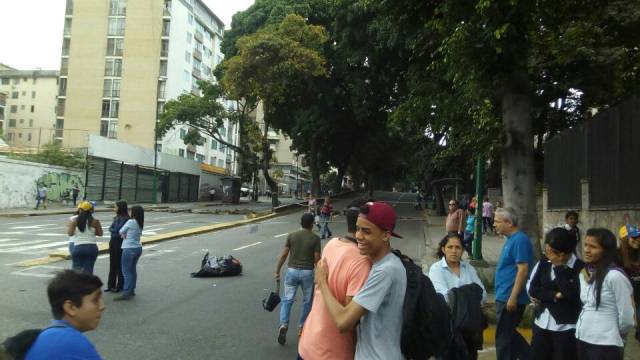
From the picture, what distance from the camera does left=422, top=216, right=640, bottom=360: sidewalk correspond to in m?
6.43

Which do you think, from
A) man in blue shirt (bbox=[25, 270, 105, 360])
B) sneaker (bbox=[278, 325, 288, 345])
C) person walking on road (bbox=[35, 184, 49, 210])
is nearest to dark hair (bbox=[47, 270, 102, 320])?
man in blue shirt (bbox=[25, 270, 105, 360])

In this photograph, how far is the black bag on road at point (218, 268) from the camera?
1127 cm

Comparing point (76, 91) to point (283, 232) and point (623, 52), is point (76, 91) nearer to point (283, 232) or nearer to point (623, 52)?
point (283, 232)

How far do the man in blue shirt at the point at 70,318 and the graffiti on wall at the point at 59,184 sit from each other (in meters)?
34.5

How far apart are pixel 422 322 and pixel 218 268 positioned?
29.9 ft

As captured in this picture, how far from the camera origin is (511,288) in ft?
17.9

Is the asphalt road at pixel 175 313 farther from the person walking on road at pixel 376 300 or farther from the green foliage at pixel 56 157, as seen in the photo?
the green foliage at pixel 56 157

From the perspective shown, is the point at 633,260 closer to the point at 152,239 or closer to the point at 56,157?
the point at 152,239

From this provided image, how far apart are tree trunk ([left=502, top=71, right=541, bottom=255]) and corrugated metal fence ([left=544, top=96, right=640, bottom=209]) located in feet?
8.75

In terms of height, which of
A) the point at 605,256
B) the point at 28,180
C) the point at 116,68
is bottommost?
the point at 605,256

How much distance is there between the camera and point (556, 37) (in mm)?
11148

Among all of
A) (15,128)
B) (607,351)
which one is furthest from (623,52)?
(15,128)

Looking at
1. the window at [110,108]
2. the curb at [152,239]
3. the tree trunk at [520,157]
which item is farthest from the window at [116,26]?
the tree trunk at [520,157]

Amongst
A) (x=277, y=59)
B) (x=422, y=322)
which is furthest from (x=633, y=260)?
(x=277, y=59)
